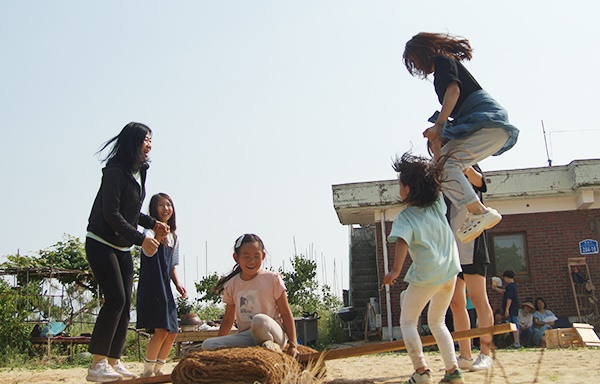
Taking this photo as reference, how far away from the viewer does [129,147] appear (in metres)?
4.64

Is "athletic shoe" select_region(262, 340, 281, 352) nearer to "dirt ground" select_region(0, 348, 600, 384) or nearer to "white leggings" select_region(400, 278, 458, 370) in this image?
"dirt ground" select_region(0, 348, 600, 384)

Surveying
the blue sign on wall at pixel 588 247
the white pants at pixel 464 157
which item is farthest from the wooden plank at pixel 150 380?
the blue sign on wall at pixel 588 247

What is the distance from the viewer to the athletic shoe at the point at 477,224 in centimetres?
425

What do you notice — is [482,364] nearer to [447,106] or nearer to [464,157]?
[464,157]

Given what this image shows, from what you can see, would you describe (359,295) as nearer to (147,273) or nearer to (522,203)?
(522,203)

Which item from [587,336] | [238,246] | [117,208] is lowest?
[587,336]

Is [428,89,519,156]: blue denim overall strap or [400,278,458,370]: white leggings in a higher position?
[428,89,519,156]: blue denim overall strap

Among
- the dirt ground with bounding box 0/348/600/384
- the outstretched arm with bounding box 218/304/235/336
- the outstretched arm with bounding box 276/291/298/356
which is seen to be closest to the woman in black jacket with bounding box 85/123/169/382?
the outstretched arm with bounding box 218/304/235/336

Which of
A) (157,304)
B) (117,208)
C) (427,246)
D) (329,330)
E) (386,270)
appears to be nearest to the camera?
(427,246)

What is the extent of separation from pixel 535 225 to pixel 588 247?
1323 millimetres

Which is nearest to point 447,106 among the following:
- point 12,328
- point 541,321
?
point 541,321

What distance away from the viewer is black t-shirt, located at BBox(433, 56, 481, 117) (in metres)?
4.55

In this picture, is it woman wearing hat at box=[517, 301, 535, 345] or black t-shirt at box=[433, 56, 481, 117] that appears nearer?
black t-shirt at box=[433, 56, 481, 117]

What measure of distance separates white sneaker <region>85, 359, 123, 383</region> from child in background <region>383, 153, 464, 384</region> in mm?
1951
